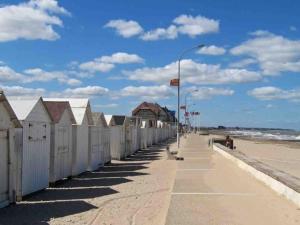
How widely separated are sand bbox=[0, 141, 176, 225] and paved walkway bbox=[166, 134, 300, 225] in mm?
474

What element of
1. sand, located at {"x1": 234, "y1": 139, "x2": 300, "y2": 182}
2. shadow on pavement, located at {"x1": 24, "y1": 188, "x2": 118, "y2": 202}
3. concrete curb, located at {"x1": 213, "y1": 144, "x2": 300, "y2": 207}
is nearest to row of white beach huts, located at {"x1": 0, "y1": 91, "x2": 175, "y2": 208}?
shadow on pavement, located at {"x1": 24, "y1": 188, "x2": 118, "y2": 202}

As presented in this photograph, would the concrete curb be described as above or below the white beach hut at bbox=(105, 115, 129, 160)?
below

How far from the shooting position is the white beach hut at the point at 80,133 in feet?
73.0

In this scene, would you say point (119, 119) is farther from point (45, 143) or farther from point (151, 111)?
point (151, 111)

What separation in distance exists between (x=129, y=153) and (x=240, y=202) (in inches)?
1014

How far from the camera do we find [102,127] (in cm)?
2833

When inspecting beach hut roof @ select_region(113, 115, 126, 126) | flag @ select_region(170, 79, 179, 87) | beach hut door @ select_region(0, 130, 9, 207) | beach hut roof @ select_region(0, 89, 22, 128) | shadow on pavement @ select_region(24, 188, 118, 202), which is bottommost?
shadow on pavement @ select_region(24, 188, 118, 202)

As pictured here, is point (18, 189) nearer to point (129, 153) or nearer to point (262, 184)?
point (262, 184)

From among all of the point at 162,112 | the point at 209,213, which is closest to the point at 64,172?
the point at 209,213

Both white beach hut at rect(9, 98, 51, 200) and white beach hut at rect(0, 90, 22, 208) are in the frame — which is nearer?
white beach hut at rect(0, 90, 22, 208)

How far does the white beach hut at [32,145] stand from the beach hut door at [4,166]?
2.97ft

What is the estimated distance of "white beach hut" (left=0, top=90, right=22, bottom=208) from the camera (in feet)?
45.1

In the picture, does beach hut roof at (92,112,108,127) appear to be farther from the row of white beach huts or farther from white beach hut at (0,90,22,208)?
white beach hut at (0,90,22,208)

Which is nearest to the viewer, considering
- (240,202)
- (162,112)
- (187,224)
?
(187,224)
